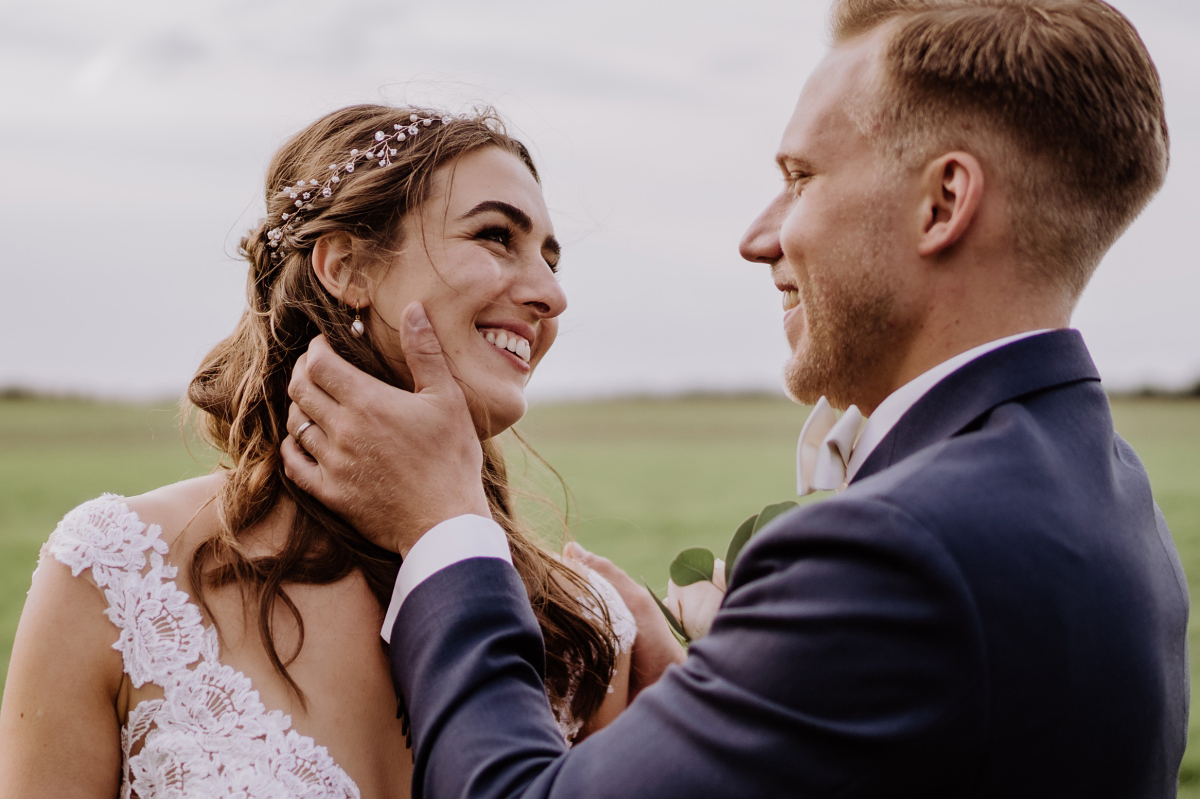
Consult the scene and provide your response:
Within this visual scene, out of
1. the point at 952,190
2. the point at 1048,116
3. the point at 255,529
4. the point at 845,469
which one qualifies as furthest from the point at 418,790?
the point at 1048,116

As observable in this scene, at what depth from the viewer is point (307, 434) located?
240cm

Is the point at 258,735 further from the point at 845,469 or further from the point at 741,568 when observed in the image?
the point at 845,469

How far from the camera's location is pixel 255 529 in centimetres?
252

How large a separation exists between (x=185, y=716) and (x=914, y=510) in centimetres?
175

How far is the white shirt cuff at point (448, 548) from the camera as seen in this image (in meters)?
2.05

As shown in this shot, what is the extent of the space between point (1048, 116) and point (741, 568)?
1133 millimetres

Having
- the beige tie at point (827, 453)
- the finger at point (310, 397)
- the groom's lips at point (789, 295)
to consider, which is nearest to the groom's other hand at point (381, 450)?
the finger at point (310, 397)

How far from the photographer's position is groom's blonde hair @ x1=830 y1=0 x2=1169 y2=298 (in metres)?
1.93

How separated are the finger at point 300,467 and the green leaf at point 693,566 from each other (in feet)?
3.35

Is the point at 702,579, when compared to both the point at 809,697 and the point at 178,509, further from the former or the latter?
the point at 178,509

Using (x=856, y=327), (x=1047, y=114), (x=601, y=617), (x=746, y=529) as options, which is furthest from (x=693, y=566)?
(x=1047, y=114)

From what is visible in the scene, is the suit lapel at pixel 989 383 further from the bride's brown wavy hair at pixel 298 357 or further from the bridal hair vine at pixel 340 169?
the bridal hair vine at pixel 340 169

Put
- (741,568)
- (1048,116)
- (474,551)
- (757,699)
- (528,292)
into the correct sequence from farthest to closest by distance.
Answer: (528,292)
(474,551)
(1048,116)
(741,568)
(757,699)

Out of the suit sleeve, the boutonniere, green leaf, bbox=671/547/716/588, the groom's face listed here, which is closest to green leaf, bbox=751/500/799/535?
the boutonniere
